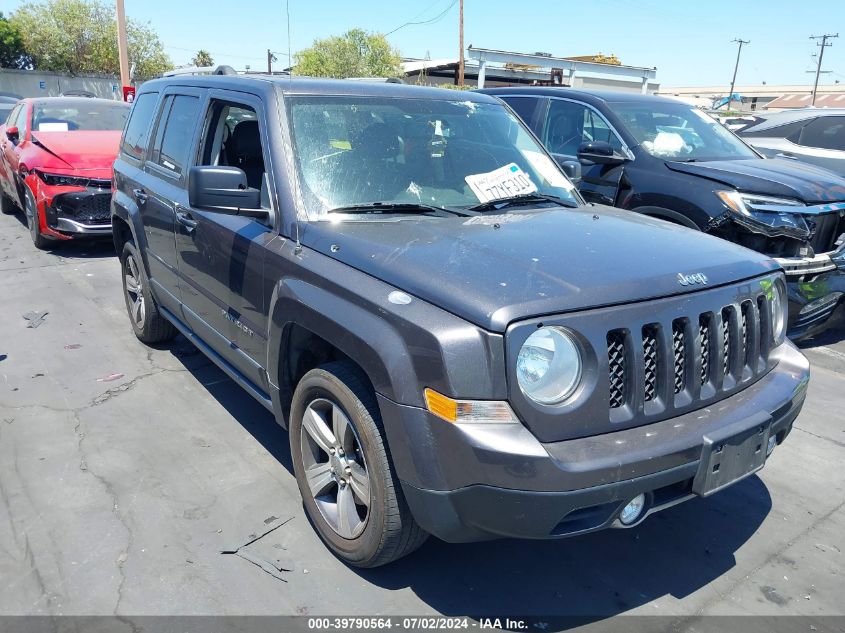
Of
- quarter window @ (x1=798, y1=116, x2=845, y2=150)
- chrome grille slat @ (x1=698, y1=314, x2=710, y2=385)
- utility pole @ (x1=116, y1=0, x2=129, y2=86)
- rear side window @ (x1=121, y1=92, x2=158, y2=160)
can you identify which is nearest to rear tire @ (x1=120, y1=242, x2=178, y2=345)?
rear side window @ (x1=121, y1=92, x2=158, y2=160)

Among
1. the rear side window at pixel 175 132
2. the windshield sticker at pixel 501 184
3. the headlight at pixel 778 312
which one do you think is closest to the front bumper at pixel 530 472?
the headlight at pixel 778 312

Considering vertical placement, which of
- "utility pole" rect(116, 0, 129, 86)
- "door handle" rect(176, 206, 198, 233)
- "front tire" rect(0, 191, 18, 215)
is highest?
"utility pole" rect(116, 0, 129, 86)

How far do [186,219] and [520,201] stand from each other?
189cm

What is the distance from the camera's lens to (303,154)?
318 cm

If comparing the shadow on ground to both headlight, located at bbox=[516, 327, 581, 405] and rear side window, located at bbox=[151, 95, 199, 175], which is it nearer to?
headlight, located at bbox=[516, 327, 581, 405]

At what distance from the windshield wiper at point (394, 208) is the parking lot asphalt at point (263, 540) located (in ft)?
4.77

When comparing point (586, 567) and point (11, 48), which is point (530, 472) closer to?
point (586, 567)

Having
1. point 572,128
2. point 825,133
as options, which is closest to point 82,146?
point 572,128

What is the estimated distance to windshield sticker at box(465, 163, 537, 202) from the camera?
346 cm

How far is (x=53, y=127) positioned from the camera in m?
8.96

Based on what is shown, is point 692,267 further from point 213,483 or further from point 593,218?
point 213,483

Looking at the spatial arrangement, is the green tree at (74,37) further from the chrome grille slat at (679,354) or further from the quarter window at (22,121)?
the chrome grille slat at (679,354)

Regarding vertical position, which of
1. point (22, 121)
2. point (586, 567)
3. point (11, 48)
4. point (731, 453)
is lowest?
point (586, 567)

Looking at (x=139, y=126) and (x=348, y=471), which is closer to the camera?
(x=348, y=471)
